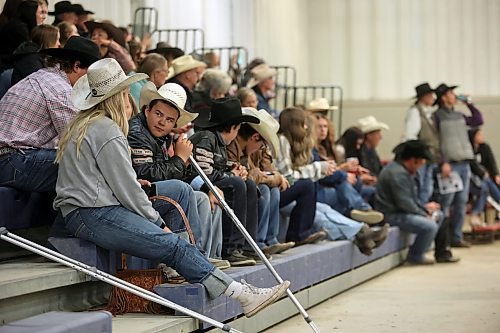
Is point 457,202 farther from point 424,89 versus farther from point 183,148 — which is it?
point 183,148

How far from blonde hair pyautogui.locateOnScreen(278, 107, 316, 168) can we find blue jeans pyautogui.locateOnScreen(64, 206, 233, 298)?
3219 millimetres

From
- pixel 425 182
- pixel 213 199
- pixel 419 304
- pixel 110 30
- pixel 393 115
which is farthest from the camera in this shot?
pixel 393 115

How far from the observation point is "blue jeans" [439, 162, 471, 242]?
Answer: 36.7ft

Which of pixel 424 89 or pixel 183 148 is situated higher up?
pixel 424 89

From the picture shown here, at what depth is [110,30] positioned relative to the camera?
25.7 feet

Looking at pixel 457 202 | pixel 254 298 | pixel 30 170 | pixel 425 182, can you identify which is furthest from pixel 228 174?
pixel 457 202

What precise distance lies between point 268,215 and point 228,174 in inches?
26.0

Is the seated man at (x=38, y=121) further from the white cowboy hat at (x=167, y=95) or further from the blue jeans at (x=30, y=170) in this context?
the white cowboy hat at (x=167, y=95)

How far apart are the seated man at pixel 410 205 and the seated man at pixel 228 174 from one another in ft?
12.1

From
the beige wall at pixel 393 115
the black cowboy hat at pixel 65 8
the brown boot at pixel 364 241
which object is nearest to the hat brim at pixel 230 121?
the black cowboy hat at pixel 65 8

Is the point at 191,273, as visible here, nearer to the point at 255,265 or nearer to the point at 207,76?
the point at 255,265

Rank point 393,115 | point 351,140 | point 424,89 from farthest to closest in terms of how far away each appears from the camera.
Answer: point 393,115, point 424,89, point 351,140

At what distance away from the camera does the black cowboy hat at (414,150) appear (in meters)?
10.1

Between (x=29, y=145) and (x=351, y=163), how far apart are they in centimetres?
466
